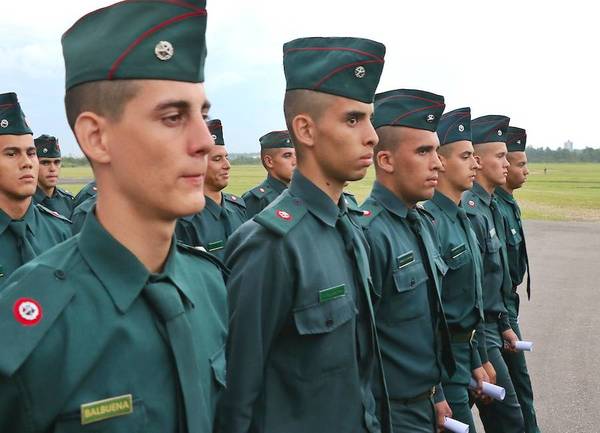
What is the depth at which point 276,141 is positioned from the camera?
8.84 m

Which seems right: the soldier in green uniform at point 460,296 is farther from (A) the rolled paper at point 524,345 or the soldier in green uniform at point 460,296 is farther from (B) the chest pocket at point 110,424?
(B) the chest pocket at point 110,424

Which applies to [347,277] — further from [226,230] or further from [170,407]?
[226,230]

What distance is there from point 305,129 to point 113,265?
1.44m

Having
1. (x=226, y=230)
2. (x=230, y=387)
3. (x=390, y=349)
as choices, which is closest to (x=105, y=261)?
(x=230, y=387)

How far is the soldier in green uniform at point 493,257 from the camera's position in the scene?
4.79 m

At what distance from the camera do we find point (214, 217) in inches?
245

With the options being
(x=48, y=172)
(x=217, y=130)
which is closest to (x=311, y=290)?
(x=217, y=130)

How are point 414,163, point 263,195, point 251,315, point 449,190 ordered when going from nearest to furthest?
point 251,315
point 414,163
point 449,190
point 263,195

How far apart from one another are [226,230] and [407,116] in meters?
2.86

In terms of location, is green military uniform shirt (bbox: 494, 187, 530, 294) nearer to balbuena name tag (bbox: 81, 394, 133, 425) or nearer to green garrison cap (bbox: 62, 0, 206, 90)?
green garrison cap (bbox: 62, 0, 206, 90)

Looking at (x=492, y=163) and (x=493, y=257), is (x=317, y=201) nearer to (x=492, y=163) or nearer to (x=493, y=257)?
(x=493, y=257)

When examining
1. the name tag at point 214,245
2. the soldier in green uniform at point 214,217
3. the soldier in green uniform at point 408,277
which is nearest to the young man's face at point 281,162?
the soldier in green uniform at point 214,217

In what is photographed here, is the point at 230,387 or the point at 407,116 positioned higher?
the point at 407,116

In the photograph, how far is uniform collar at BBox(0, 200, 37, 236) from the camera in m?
4.02
